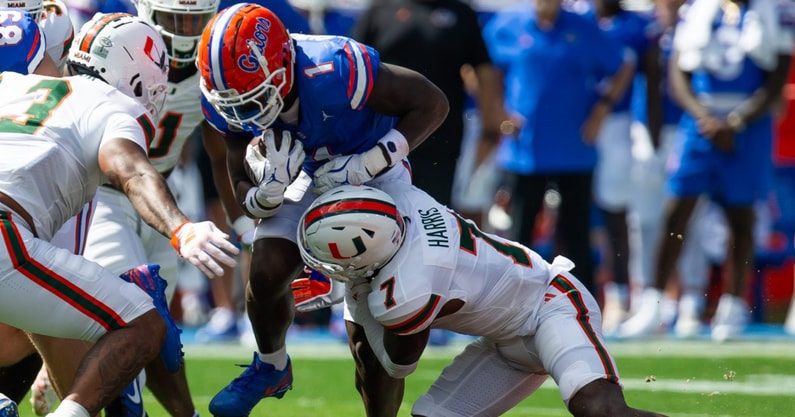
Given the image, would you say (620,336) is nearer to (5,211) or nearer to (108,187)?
(108,187)

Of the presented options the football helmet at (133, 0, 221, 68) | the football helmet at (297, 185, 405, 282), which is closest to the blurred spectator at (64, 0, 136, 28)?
the football helmet at (133, 0, 221, 68)

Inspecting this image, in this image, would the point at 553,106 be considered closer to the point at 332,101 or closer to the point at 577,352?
the point at 332,101

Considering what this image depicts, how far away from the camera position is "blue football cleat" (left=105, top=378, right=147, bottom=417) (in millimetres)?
5070

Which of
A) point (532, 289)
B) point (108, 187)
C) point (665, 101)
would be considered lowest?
point (665, 101)

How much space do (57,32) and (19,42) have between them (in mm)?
851

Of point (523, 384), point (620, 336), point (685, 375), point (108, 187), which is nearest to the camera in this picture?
point (523, 384)

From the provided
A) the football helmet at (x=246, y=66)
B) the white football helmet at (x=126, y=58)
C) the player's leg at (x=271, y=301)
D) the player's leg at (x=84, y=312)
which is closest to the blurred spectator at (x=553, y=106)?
the player's leg at (x=271, y=301)

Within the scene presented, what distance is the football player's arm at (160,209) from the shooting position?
4059 millimetres

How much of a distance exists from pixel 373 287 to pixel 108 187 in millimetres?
1952

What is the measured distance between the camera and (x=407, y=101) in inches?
205

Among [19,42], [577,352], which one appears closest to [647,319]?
[577,352]

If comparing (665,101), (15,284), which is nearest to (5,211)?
(15,284)

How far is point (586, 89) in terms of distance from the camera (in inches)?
385

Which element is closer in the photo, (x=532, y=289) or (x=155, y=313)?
(x=155, y=313)
